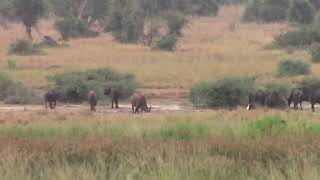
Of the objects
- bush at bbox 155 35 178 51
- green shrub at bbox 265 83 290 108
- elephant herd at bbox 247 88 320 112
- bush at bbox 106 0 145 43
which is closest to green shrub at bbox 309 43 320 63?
bush at bbox 155 35 178 51

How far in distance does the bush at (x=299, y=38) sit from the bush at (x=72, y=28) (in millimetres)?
19857

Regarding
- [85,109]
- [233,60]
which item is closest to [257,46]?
[233,60]

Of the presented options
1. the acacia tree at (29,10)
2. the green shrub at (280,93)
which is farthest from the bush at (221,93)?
the acacia tree at (29,10)

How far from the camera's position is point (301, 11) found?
70.3 m

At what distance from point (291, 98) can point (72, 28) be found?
4145 cm

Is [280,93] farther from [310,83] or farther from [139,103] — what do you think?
[139,103]

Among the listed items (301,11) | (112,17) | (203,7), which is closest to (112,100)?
(112,17)

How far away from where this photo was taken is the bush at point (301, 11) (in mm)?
69188

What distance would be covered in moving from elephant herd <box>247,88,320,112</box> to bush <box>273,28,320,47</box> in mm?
26171

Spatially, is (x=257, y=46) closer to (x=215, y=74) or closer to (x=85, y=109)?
(x=215, y=74)

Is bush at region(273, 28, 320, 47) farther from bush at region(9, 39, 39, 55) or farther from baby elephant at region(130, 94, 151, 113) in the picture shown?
baby elephant at region(130, 94, 151, 113)

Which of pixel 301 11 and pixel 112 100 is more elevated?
pixel 301 11

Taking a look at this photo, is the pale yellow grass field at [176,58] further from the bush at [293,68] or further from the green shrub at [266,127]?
the green shrub at [266,127]

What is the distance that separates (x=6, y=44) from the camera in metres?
58.7
